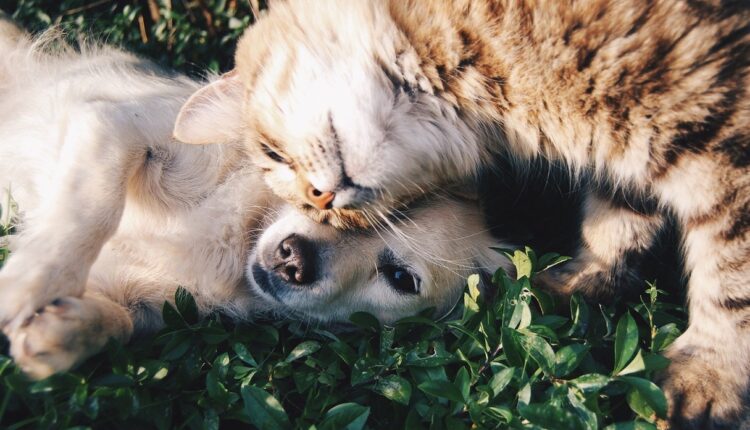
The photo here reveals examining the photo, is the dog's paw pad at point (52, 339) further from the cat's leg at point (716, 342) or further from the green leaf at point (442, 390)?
the cat's leg at point (716, 342)

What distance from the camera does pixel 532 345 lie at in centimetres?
202

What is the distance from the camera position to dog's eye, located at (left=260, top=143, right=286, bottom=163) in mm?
2536

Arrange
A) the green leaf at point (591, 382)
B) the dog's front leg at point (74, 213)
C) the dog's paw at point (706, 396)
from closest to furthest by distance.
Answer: the green leaf at point (591, 382), the dog's paw at point (706, 396), the dog's front leg at point (74, 213)

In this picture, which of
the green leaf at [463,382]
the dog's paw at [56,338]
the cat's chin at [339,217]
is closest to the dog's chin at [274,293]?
the cat's chin at [339,217]

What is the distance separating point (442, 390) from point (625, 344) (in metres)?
0.55

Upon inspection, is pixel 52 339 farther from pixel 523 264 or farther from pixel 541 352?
pixel 523 264

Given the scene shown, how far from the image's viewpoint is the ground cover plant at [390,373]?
75.9 inches

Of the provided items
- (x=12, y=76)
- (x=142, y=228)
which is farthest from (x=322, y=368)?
(x=12, y=76)

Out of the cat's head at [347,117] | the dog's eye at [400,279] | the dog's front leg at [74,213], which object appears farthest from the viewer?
the dog's eye at [400,279]

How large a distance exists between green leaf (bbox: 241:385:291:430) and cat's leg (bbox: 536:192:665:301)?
1.12 m

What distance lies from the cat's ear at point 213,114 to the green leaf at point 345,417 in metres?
1.22

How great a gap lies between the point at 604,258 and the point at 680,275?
31 centimetres

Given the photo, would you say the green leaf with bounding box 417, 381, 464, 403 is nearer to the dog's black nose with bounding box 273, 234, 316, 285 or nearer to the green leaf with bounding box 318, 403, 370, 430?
the green leaf with bounding box 318, 403, 370, 430

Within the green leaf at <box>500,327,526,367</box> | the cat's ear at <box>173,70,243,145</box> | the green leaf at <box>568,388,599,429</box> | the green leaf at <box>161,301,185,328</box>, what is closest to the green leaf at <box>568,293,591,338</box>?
the green leaf at <box>500,327,526,367</box>
